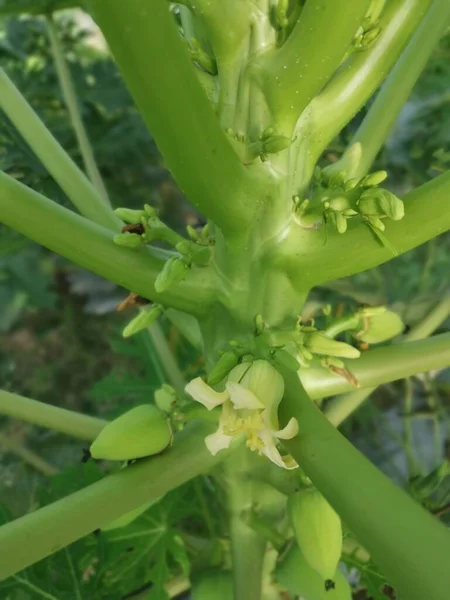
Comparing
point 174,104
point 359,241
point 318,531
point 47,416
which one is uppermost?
point 174,104

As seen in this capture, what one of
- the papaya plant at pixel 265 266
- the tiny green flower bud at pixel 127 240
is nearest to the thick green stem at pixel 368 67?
the papaya plant at pixel 265 266

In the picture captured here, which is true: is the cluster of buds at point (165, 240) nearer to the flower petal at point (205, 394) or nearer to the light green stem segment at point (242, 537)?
the flower petal at point (205, 394)

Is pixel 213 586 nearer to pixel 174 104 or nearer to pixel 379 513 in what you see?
pixel 379 513

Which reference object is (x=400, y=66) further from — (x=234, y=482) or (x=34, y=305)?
(x=34, y=305)

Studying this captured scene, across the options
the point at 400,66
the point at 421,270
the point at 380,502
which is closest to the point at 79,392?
the point at 421,270

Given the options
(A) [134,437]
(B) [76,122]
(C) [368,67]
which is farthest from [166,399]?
(B) [76,122]

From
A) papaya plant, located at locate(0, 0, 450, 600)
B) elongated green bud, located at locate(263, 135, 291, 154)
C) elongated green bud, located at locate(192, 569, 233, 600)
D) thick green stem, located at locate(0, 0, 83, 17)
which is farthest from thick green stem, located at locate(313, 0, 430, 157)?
thick green stem, located at locate(0, 0, 83, 17)
